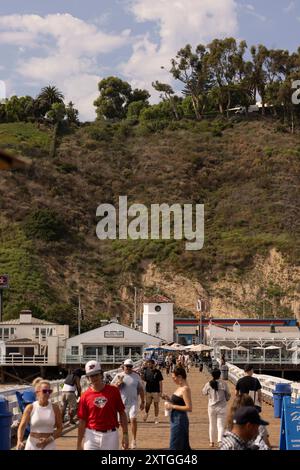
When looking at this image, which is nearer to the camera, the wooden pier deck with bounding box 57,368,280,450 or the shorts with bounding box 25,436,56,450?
the shorts with bounding box 25,436,56,450

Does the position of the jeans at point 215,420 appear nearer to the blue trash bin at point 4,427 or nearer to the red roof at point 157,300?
the blue trash bin at point 4,427

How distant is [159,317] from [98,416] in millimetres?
82475

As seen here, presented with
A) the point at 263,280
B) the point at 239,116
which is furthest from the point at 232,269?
the point at 239,116

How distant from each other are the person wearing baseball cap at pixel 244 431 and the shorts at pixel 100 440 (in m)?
2.48

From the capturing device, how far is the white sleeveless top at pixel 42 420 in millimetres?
11469

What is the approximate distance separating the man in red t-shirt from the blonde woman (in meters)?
0.32

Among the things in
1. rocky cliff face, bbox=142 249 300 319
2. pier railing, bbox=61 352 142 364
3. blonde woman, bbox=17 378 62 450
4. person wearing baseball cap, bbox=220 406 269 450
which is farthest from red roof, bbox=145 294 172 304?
person wearing baseball cap, bbox=220 406 269 450

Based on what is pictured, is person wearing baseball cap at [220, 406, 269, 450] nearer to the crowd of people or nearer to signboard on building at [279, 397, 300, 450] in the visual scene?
the crowd of people

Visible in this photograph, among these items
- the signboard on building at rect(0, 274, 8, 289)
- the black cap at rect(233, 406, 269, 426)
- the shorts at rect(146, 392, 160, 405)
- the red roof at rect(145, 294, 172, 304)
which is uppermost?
the signboard on building at rect(0, 274, 8, 289)

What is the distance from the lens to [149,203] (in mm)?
123562

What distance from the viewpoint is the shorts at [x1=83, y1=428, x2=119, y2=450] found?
11484mm

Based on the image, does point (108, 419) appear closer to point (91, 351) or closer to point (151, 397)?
point (151, 397)

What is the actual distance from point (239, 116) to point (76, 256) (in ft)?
154

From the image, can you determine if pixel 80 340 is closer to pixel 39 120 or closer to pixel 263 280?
pixel 263 280
